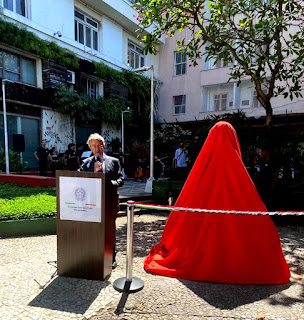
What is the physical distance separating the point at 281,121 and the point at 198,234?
1519 cm

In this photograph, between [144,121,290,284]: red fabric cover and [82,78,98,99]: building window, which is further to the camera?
[82,78,98,99]: building window

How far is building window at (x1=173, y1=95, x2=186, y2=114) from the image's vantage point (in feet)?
71.7

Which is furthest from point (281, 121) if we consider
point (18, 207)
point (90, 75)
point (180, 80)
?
point (18, 207)

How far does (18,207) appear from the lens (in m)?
5.96

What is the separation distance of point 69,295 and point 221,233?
206cm

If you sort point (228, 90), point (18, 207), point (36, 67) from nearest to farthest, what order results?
point (18, 207) < point (36, 67) < point (228, 90)

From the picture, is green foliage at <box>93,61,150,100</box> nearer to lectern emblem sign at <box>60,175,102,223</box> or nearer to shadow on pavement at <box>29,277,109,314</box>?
lectern emblem sign at <box>60,175,102,223</box>

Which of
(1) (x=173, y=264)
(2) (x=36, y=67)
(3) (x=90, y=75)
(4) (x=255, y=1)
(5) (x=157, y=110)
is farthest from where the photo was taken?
(5) (x=157, y=110)

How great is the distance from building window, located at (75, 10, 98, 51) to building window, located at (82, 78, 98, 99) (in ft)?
6.96

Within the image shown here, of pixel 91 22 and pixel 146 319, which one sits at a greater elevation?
pixel 91 22

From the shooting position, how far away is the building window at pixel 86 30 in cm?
1612

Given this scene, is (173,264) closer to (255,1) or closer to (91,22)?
(255,1)

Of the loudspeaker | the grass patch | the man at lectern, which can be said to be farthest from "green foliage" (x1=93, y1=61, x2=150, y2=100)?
the man at lectern

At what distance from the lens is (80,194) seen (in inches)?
135
